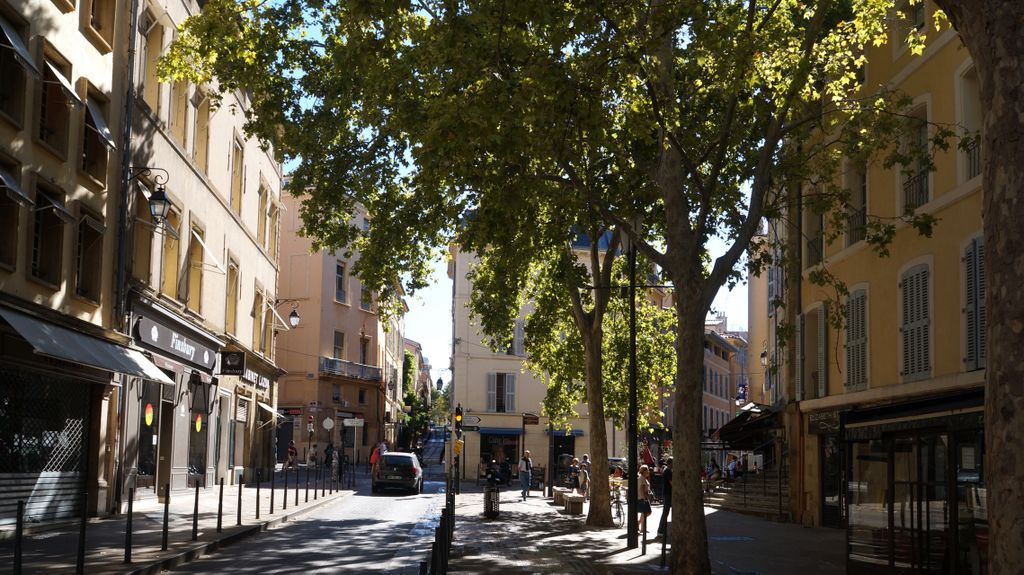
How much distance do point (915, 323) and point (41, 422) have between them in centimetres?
1584

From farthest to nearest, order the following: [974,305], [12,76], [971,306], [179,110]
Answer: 1. [179,110]
2. [971,306]
3. [974,305]
4. [12,76]

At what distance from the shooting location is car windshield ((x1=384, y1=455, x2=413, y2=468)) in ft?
120

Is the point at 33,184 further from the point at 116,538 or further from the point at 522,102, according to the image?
the point at 522,102

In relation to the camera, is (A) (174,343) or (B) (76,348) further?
(A) (174,343)

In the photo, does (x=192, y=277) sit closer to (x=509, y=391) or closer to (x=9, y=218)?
(x=9, y=218)

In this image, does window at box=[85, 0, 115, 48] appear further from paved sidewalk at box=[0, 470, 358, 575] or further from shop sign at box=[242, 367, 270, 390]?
shop sign at box=[242, 367, 270, 390]

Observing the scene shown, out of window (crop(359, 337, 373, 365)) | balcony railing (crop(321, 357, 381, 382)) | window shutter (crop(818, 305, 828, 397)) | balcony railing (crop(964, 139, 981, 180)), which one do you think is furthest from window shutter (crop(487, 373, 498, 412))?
balcony railing (crop(964, 139, 981, 180))

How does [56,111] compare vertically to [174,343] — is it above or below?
above

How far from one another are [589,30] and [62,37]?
989cm

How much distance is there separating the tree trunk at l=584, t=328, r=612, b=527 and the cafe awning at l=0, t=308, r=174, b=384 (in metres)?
9.18

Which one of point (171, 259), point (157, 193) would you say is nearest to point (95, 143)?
point (157, 193)

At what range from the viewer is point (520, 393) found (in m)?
60.0

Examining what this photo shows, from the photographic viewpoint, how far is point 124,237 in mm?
21953

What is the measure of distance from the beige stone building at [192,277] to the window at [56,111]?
2.70 meters
